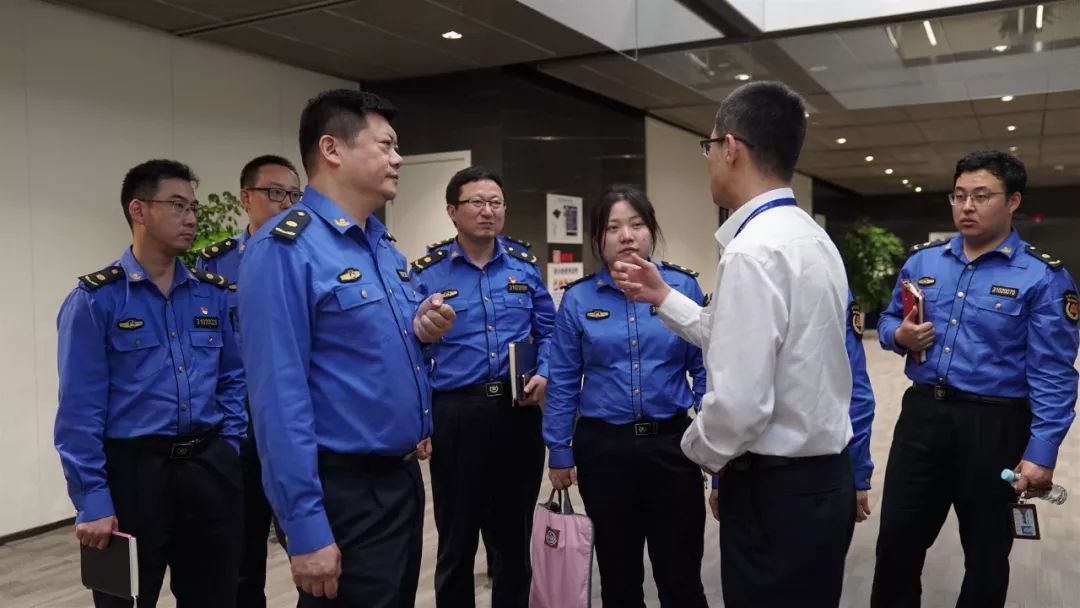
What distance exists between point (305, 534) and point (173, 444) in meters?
1.00

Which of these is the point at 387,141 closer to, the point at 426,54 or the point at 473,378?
the point at 473,378

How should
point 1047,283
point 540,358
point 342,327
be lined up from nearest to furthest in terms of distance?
point 342,327 → point 1047,283 → point 540,358

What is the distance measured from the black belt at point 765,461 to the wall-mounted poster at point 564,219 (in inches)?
227

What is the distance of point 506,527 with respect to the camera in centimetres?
327

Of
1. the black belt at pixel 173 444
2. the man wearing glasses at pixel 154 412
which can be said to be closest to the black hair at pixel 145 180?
the man wearing glasses at pixel 154 412

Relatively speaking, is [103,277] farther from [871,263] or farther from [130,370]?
[871,263]

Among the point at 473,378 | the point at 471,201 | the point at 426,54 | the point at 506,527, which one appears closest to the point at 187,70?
the point at 426,54

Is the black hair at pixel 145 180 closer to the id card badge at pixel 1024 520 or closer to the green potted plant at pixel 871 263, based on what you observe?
the id card badge at pixel 1024 520

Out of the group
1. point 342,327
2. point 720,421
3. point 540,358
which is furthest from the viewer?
point 540,358

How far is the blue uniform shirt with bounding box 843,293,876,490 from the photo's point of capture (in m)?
2.82

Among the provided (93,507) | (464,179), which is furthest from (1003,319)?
(93,507)

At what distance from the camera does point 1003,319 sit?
9.18 feet

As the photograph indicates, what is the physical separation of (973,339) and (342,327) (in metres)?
2.16

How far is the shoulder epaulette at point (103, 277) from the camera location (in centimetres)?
240
